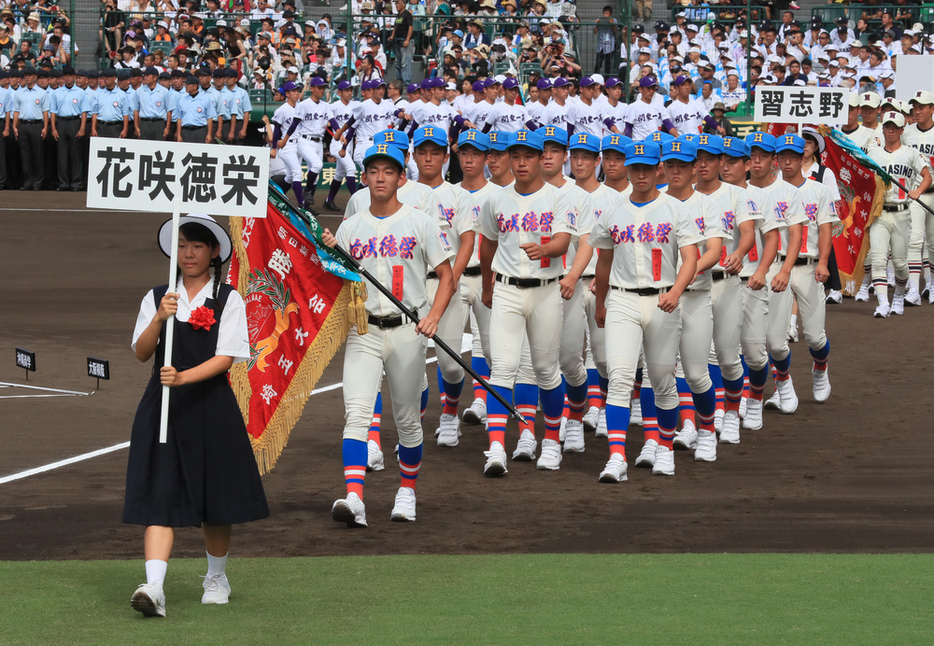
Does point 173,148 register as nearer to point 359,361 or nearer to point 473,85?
point 359,361

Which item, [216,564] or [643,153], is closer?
[216,564]

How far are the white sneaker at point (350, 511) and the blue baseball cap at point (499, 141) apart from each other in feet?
10.6

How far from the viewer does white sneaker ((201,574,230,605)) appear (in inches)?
265

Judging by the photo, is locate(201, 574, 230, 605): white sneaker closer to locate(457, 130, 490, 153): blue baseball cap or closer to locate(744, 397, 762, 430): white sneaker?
locate(457, 130, 490, 153): blue baseball cap

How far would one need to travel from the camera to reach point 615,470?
32.1 feet

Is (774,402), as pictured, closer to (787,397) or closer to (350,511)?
(787,397)

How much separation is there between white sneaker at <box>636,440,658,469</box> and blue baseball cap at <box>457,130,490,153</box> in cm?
266

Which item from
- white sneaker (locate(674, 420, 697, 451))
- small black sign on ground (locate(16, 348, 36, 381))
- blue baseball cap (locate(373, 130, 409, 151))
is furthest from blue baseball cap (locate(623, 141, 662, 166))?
small black sign on ground (locate(16, 348, 36, 381))

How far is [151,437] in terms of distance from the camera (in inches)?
259

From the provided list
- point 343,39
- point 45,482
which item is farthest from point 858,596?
point 343,39

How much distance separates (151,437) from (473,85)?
22.0m

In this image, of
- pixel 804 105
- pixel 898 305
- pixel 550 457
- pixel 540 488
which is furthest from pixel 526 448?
pixel 898 305

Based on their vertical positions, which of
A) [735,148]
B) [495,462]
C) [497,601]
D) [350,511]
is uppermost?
[735,148]

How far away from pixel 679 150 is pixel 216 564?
4.99 metres
